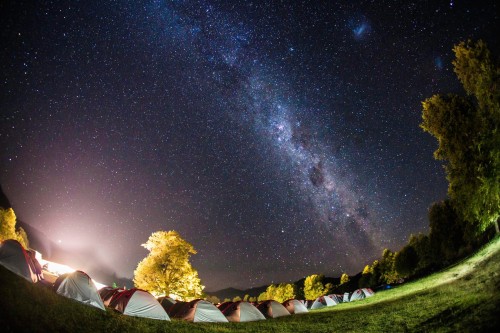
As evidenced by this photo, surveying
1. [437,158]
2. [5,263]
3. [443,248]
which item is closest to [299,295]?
[443,248]

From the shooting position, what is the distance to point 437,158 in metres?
20.8

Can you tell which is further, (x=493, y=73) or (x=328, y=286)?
(x=328, y=286)

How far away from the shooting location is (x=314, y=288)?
297 ft

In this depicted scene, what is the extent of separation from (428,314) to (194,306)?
465 inches

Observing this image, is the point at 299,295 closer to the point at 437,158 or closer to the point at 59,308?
the point at 437,158

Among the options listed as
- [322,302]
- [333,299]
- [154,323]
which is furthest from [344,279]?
[154,323]

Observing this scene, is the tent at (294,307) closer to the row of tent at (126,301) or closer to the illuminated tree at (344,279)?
the row of tent at (126,301)

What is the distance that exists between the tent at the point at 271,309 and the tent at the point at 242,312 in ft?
3.26

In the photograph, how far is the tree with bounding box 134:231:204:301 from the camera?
35.4 metres

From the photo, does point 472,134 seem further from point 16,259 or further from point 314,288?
point 314,288

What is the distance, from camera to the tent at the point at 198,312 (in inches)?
615

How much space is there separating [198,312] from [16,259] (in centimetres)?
933

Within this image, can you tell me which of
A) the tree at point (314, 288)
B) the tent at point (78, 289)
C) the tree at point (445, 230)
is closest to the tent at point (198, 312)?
the tent at point (78, 289)

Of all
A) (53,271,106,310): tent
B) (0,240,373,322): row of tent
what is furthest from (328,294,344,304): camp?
(53,271,106,310): tent
